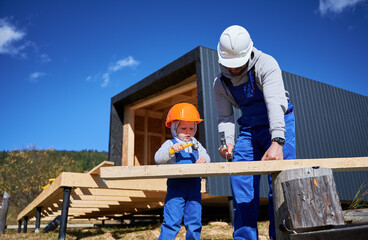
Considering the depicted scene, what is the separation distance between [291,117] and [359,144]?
402 inches

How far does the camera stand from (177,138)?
3625 millimetres

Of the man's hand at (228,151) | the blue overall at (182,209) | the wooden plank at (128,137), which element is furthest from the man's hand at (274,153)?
the wooden plank at (128,137)

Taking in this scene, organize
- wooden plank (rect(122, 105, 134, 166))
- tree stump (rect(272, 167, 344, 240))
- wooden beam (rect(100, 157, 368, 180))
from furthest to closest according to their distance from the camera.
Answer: wooden plank (rect(122, 105, 134, 166)) < wooden beam (rect(100, 157, 368, 180)) < tree stump (rect(272, 167, 344, 240))

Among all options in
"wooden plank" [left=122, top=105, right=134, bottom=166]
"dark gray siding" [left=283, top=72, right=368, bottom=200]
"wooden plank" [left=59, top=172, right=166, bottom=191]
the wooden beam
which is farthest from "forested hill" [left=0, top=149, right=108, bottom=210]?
the wooden beam

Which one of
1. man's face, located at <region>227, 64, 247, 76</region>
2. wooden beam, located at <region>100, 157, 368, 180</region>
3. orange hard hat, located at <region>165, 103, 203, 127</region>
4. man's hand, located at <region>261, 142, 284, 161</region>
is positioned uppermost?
man's face, located at <region>227, 64, 247, 76</region>

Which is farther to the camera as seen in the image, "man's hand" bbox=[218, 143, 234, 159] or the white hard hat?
"man's hand" bbox=[218, 143, 234, 159]

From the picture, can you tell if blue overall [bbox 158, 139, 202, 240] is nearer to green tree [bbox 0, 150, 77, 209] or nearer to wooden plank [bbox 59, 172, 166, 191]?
wooden plank [bbox 59, 172, 166, 191]

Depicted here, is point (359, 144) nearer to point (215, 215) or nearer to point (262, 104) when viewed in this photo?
point (215, 215)

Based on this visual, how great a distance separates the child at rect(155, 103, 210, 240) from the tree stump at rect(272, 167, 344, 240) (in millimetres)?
1303

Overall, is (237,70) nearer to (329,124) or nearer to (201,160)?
(201,160)

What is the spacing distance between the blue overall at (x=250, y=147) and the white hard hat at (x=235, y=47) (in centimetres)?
18

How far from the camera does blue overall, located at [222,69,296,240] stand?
9.53 feet

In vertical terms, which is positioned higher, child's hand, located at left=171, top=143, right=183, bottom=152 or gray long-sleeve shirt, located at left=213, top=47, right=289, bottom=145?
gray long-sleeve shirt, located at left=213, top=47, right=289, bottom=145

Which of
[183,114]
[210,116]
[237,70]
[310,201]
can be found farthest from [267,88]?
[210,116]
